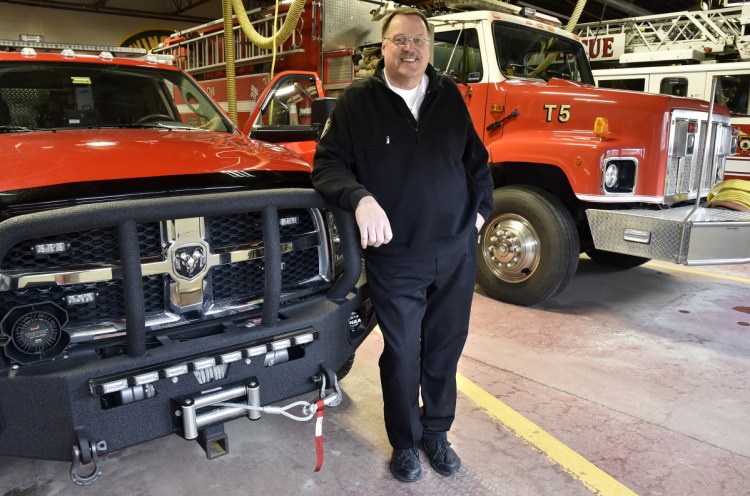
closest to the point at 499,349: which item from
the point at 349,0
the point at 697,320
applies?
the point at 697,320

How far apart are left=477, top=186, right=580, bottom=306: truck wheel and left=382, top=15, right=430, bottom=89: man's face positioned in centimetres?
256

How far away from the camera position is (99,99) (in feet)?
11.2

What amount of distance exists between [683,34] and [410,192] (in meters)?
10.2

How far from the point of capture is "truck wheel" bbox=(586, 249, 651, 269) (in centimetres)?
614

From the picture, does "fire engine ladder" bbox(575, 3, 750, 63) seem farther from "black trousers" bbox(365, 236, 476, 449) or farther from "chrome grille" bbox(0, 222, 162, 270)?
"chrome grille" bbox(0, 222, 162, 270)

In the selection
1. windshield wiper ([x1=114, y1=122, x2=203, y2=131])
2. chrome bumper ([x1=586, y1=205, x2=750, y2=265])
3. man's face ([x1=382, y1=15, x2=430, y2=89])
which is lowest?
chrome bumper ([x1=586, y1=205, x2=750, y2=265])

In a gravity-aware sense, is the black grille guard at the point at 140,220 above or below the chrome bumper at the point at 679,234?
above

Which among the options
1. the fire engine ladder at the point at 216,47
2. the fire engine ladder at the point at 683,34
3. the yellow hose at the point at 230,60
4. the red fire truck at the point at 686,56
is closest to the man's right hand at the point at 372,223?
the fire engine ladder at the point at 216,47

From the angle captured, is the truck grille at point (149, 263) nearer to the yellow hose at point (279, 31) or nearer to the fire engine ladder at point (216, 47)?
the yellow hose at point (279, 31)

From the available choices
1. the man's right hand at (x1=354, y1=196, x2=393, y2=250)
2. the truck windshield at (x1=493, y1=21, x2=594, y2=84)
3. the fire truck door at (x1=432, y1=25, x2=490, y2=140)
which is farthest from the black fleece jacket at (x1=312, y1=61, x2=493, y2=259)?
the truck windshield at (x1=493, y1=21, x2=594, y2=84)

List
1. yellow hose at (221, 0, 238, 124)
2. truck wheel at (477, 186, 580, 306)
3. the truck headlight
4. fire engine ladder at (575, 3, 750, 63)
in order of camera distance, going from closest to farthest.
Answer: the truck headlight, truck wheel at (477, 186, 580, 306), yellow hose at (221, 0, 238, 124), fire engine ladder at (575, 3, 750, 63)

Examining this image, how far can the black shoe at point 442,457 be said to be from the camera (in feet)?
8.53

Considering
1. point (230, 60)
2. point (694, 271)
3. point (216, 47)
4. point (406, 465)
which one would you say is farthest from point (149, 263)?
point (216, 47)

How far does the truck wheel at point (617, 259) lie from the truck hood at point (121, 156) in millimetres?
4298
